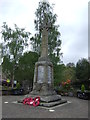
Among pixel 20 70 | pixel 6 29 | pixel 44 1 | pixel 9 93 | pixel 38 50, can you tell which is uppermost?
pixel 44 1

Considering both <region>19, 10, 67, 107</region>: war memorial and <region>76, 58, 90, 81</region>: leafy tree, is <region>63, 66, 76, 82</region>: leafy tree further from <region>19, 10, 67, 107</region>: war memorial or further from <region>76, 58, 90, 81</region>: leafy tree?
<region>19, 10, 67, 107</region>: war memorial

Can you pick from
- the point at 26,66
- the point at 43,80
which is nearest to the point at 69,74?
the point at 26,66

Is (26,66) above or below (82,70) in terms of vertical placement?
above

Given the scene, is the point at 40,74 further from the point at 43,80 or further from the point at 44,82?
the point at 44,82

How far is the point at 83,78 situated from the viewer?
29.1m

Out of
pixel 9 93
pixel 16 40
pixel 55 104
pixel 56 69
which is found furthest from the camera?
pixel 16 40

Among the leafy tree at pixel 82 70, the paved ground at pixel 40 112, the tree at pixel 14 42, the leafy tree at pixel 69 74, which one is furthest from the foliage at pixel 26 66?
the paved ground at pixel 40 112

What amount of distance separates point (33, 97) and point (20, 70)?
13341 millimetres

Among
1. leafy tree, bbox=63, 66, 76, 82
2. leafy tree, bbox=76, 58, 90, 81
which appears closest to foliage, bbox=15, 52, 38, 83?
leafy tree, bbox=63, 66, 76, 82

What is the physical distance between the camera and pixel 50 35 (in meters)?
21.8

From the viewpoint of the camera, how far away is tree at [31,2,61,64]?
21.5 metres

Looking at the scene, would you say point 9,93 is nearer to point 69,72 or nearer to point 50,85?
point 50,85

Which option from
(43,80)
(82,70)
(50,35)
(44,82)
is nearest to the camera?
(44,82)

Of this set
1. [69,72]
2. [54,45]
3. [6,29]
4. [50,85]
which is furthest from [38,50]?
[69,72]
